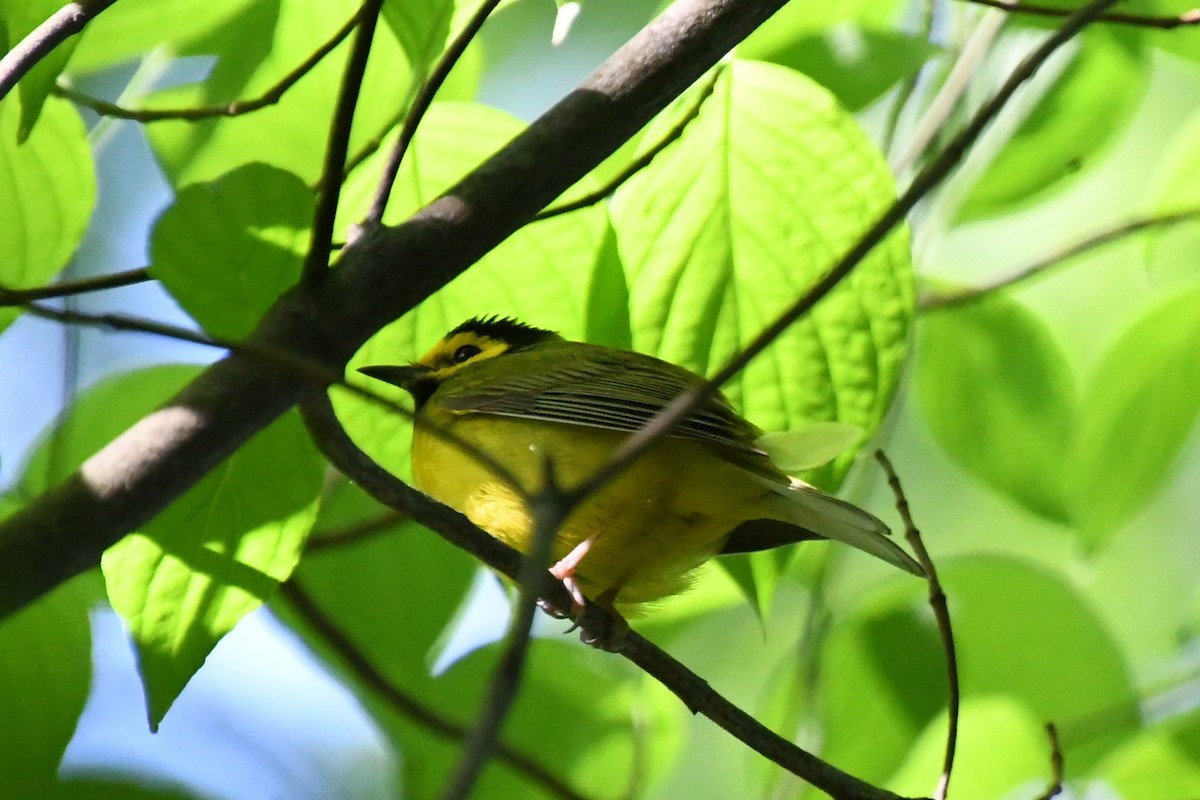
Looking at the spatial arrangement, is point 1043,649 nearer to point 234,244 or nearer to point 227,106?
point 234,244

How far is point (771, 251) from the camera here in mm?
2074

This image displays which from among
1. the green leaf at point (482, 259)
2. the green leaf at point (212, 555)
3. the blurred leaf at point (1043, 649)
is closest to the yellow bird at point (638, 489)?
the blurred leaf at point (1043, 649)

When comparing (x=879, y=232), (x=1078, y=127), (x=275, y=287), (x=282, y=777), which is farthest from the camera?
(x=282, y=777)

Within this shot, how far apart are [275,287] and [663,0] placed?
1.16 m

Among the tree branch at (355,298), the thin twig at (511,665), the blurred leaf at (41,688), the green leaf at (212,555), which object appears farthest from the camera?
the blurred leaf at (41,688)

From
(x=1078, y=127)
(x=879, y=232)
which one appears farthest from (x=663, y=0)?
(x=879, y=232)

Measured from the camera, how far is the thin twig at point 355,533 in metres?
2.69

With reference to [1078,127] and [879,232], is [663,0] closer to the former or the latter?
[1078,127]

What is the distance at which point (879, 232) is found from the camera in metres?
1.13

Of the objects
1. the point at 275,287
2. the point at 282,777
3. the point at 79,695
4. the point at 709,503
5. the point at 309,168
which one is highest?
the point at 309,168

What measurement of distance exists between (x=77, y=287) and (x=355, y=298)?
2.17ft

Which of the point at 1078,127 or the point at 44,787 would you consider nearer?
the point at 44,787

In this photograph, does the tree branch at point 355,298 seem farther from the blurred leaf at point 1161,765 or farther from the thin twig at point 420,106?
the blurred leaf at point 1161,765

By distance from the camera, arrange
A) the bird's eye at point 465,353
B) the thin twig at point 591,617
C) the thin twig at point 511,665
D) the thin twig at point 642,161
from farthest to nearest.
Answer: the bird's eye at point 465,353
the thin twig at point 642,161
the thin twig at point 591,617
the thin twig at point 511,665
